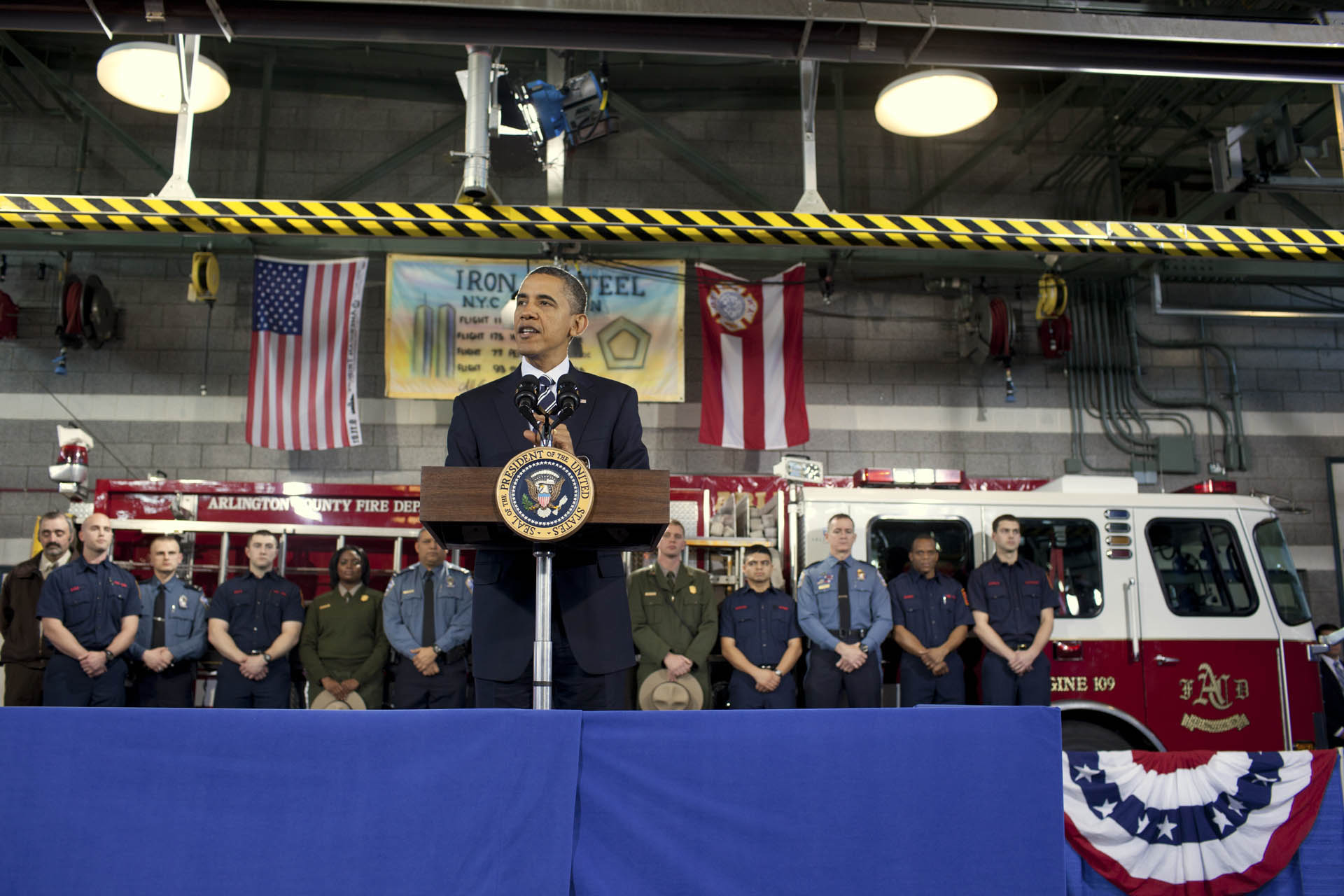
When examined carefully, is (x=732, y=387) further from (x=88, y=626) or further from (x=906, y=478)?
(x=88, y=626)

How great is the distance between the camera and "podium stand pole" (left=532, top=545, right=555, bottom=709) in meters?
3.16

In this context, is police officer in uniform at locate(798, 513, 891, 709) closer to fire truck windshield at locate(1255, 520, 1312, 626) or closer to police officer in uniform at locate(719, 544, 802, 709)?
police officer in uniform at locate(719, 544, 802, 709)

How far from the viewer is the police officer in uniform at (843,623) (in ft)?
26.4

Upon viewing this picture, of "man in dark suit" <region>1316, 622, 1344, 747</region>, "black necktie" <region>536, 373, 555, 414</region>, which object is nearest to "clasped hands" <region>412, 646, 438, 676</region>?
"black necktie" <region>536, 373, 555, 414</region>

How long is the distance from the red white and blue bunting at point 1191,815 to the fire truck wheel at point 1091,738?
3.11 meters

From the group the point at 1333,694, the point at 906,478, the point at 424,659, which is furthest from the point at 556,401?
the point at 1333,694

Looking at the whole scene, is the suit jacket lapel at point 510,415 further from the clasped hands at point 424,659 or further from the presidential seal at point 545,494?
the clasped hands at point 424,659

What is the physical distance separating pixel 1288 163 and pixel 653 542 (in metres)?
5.80

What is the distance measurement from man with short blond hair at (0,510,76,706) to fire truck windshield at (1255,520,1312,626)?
32.0ft

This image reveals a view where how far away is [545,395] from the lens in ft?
11.4

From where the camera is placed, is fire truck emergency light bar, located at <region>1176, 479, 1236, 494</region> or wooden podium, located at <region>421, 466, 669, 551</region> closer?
wooden podium, located at <region>421, 466, 669, 551</region>

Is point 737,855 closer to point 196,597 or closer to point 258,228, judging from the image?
point 258,228

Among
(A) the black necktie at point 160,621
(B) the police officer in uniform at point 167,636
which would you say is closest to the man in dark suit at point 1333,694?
(B) the police officer in uniform at point 167,636

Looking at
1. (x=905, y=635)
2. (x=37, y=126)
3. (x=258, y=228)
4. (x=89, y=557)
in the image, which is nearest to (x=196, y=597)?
(x=89, y=557)
